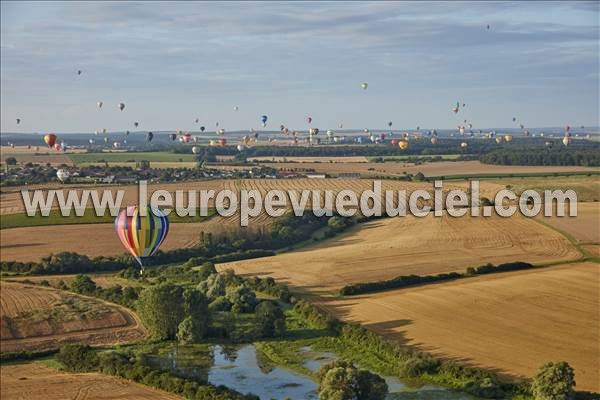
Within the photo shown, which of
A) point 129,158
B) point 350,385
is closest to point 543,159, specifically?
point 129,158

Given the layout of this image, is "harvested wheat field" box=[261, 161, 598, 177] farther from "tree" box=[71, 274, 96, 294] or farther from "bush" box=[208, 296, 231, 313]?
"bush" box=[208, 296, 231, 313]

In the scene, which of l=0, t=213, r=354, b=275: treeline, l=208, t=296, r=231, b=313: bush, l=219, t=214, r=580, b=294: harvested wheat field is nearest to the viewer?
l=208, t=296, r=231, b=313: bush

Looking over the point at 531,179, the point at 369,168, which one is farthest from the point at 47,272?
the point at 369,168

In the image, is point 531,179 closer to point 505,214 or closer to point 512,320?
point 505,214

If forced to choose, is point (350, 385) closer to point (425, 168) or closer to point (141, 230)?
point (141, 230)

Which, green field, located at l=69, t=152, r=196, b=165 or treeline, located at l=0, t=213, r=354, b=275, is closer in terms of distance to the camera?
treeline, located at l=0, t=213, r=354, b=275

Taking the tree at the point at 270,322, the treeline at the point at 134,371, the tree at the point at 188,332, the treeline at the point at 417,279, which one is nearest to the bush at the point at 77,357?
the treeline at the point at 134,371

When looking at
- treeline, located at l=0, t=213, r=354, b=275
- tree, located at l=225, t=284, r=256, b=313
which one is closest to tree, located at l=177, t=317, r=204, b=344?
tree, located at l=225, t=284, r=256, b=313

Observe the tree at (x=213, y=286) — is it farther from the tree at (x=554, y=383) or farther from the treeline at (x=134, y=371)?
the tree at (x=554, y=383)
